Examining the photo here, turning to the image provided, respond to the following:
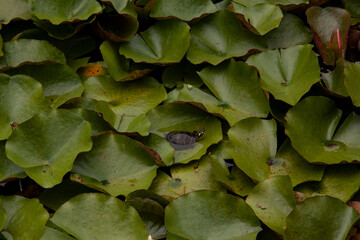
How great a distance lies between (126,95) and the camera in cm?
158

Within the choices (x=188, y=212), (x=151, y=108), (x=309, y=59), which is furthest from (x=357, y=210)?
(x=151, y=108)

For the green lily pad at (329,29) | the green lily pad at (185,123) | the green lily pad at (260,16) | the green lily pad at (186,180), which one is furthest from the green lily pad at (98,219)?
the green lily pad at (329,29)

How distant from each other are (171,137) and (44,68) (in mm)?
495

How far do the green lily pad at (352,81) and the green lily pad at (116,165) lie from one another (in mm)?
649

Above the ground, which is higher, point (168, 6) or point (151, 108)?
point (168, 6)

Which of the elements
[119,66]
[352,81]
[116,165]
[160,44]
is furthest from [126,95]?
[352,81]

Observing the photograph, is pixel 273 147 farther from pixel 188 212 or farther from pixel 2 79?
pixel 2 79

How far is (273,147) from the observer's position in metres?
1.38

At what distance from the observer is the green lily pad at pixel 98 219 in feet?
3.71

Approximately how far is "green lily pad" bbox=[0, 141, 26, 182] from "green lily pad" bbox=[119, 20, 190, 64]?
535 millimetres

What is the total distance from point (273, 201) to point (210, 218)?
0.18 m

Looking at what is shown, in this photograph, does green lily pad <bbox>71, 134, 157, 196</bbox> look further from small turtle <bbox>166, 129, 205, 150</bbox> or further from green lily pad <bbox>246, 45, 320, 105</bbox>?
green lily pad <bbox>246, 45, 320, 105</bbox>

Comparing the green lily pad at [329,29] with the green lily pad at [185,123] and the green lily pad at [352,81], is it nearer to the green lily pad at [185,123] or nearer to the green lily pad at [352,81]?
the green lily pad at [352,81]

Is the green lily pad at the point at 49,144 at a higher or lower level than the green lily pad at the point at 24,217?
higher
